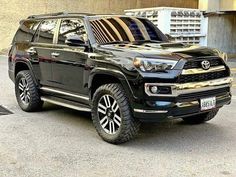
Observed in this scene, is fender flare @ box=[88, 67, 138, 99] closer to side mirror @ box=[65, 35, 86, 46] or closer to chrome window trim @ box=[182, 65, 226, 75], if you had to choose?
side mirror @ box=[65, 35, 86, 46]

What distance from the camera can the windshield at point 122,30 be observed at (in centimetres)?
611

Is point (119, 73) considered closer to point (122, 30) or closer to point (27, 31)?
point (122, 30)

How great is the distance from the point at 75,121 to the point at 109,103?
4.93 ft

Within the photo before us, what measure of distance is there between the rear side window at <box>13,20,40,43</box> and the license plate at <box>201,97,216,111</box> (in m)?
3.73

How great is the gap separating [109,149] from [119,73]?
1.05 meters

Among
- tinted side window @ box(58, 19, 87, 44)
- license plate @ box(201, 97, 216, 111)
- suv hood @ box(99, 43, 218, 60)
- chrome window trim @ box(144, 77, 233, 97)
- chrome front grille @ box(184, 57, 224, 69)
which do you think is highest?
tinted side window @ box(58, 19, 87, 44)

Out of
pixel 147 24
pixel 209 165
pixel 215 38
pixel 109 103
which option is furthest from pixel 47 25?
pixel 215 38

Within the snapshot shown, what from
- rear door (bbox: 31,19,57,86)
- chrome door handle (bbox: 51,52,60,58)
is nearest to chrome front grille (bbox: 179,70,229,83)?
chrome door handle (bbox: 51,52,60,58)

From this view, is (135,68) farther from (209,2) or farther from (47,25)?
(209,2)

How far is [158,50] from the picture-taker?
5.38 meters

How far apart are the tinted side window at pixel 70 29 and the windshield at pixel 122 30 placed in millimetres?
195

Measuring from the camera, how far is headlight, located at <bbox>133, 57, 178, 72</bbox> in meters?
5.05

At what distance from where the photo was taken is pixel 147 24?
696 cm

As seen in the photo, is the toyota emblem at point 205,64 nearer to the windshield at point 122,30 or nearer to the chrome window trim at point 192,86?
the chrome window trim at point 192,86
